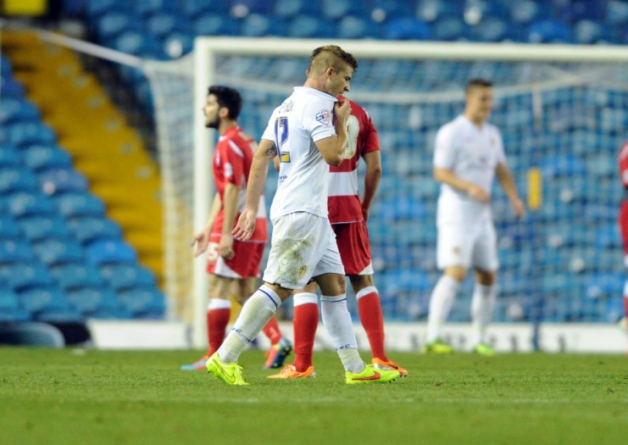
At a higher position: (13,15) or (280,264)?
(13,15)

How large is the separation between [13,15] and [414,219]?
7.05 metres

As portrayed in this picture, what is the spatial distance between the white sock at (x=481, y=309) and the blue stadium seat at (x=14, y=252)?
564cm

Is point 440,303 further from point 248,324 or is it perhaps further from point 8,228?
point 8,228

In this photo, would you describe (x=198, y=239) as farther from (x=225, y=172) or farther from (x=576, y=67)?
(x=576, y=67)

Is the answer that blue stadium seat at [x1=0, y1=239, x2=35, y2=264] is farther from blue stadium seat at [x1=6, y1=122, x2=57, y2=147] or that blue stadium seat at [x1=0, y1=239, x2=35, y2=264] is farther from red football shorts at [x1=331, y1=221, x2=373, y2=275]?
red football shorts at [x1=331, y1=221, x2=373, y2=275]

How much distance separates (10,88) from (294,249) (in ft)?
34.3

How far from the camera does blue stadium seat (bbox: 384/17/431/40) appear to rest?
53.5 feet

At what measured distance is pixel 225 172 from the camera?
7.84m

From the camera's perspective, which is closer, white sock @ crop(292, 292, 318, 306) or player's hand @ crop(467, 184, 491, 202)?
white sock @ crop(292, 292, 318, 306)

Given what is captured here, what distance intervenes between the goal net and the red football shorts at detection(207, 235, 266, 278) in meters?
4.06

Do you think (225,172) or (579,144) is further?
(579,144)

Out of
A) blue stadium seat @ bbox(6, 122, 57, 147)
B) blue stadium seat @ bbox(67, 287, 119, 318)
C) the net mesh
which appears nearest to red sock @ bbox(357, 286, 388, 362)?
the net mesh

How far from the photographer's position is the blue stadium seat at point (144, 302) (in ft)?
44.2

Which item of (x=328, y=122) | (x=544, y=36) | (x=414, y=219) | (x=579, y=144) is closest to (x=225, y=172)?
(x=328, y=122)
